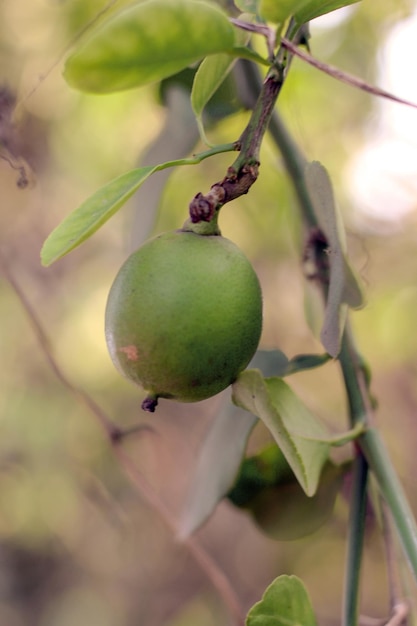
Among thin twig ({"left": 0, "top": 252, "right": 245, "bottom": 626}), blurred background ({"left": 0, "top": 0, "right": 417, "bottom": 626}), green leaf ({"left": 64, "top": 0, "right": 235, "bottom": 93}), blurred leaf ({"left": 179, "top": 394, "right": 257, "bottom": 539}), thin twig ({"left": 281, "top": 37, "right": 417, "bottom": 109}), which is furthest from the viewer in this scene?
blurred background ({"left": 0, "top": 0, "right": 417, "bottom": 626})

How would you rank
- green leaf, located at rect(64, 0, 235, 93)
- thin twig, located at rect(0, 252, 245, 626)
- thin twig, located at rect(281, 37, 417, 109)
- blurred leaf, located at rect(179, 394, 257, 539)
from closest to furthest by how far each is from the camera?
green leaf, located at rect(64, 0, 235, 93)
thin twig, located at rect(281, 37, 417, 109)
blurred leaf, located at rect(179, 394, 257, 539)
thin twig, located at rect(0, 252, 245, 626)

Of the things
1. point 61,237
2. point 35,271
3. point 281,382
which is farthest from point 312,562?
point 61,237

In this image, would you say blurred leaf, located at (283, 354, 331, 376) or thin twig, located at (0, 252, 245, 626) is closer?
blurred leaf, located at (283, 354, 331, 376)

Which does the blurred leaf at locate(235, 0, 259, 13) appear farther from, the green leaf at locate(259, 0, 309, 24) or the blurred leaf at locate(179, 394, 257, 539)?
the blurred leaf at locate(179, 394, 257, 539)

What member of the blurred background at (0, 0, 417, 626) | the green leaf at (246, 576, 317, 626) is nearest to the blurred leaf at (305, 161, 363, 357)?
the green leaf at (246, 576, 317, 626)

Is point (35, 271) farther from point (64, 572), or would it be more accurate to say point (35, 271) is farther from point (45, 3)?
point (64, 572)

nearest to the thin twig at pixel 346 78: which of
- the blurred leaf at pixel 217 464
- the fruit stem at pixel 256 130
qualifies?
the fruit stem at pixel 256 130

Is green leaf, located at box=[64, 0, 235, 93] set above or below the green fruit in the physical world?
above

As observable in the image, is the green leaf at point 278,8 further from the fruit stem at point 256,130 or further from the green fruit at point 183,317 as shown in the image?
the green fruit at point 183,317
